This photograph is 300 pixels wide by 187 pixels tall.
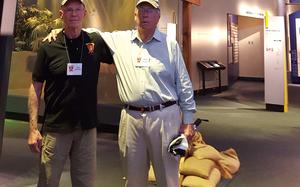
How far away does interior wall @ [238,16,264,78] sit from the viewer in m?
15.4

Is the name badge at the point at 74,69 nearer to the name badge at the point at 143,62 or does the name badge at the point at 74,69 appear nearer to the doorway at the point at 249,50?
the name badge at the point at 143,62

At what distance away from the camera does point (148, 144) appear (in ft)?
7.89

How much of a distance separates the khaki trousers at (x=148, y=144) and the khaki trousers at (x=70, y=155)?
20cm

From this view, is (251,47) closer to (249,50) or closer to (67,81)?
(249,50)

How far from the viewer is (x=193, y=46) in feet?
38.3

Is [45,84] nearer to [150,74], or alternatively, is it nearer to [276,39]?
[150,74]

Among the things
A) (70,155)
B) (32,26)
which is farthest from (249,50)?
(70,155)

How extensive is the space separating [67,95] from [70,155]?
40cm

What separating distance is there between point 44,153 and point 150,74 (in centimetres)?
77

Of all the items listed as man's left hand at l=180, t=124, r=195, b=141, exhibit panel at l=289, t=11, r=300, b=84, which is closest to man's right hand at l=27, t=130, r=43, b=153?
man's left hand at l=180, t=124, r=195, b=141

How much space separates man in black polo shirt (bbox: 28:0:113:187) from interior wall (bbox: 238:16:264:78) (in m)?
13.7

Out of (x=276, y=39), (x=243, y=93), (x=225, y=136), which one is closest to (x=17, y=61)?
(x=225, y=136)

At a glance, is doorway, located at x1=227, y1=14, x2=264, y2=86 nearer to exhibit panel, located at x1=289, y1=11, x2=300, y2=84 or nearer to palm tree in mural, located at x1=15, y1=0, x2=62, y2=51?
exhibit panel, located at x1=289, y1=11, x2=300, y2=84

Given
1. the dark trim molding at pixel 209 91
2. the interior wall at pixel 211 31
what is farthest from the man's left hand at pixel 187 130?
the dark trim molding at pixel 209 91
